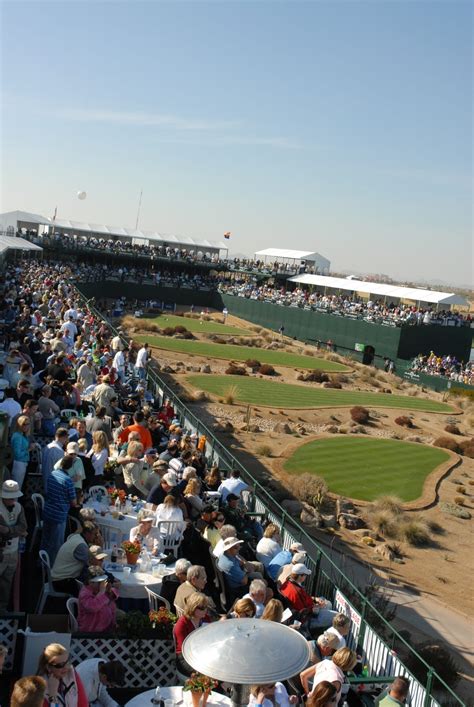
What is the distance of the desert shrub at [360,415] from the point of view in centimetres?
3450

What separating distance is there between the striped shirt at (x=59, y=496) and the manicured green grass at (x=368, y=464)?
14.8 meters

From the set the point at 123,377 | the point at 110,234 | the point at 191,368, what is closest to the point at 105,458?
the point at 123,377

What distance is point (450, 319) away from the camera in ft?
197

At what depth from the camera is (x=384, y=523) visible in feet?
67.3

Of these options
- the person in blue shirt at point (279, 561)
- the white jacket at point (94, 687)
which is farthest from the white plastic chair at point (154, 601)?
the person in blue shirt at point (279, 561)

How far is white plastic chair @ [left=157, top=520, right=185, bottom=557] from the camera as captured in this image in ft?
34.5

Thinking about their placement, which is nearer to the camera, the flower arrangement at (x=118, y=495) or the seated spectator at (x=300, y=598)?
the seated spectator at (x=300, y=598)

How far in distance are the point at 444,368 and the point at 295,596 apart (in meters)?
44.0

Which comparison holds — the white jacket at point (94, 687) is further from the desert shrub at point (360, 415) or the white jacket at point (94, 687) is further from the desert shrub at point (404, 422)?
the desert shrub at point (404, 422)

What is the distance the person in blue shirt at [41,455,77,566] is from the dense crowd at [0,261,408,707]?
2 centimetres

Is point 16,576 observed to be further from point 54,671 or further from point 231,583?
point 54,671

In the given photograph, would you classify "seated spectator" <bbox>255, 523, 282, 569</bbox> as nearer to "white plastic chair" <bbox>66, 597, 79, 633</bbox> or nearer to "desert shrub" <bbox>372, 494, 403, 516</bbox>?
"white plastic chair" <bbox>66, 597, 79, 633</bbox>

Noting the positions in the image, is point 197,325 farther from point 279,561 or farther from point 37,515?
point 37,515

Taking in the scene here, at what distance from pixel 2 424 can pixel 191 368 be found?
33.0 meters
